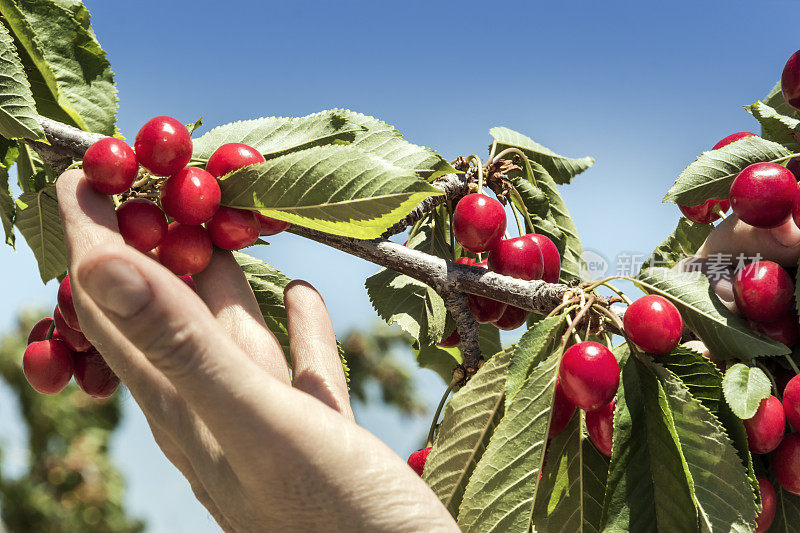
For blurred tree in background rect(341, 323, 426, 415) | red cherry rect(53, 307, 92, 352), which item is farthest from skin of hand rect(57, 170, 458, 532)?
blurred tree in background rect(341, 323, 426, 415)

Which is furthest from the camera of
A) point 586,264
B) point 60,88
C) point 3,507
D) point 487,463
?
point 3,507

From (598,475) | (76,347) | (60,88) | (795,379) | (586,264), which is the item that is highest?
(60,88)

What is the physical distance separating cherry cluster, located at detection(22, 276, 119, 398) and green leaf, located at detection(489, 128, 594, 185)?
139 centimetres

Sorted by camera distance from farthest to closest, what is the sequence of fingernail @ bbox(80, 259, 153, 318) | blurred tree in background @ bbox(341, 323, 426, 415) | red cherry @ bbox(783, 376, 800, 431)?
blurred tree in background @ bbox(341, 323, 426, 415), red cherry @ bbox(783, 376, 800, 431), fingernail @ bbox(80, 259, 153, 318)

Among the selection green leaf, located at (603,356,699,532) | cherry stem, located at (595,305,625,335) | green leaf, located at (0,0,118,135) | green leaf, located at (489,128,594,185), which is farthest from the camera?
green leaf, located at (489,128,594,185)

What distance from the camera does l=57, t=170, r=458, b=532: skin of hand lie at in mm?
833

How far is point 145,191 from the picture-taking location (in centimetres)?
126

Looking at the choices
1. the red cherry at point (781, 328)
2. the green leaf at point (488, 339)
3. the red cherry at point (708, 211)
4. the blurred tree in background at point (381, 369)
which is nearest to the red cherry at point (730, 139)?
the red cherry at point (708, 211)

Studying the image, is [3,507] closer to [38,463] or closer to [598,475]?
[38,463]

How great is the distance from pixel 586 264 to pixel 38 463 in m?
9.58

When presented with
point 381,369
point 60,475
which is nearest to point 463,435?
point 381,369

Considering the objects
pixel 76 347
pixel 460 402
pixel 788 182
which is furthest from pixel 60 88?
pixel 788 182

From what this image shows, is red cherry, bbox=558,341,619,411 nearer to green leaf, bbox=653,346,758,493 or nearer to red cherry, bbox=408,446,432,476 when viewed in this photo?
green leaf, bbox=653,346,758,493

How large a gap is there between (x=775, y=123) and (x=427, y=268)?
1024 mm
